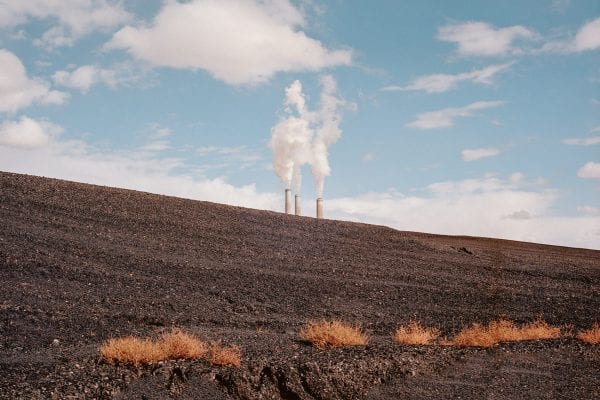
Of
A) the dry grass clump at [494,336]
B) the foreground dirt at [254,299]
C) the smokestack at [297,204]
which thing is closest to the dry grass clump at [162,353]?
the foreground dirt at [254,299]

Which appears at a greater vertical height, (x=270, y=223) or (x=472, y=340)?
(x=270, y=223)

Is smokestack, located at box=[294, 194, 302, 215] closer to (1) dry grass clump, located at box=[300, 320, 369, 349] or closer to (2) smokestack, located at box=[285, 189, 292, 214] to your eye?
(2) smokestack, located at box=[285, 189, 292, 214]

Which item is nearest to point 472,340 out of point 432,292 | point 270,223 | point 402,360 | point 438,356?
point 438,356

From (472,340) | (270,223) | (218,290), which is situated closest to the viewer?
(472,340)

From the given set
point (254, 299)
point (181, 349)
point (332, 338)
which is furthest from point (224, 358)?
point (254, 299)

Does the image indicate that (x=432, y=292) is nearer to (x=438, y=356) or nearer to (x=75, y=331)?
(x=438, y=356)

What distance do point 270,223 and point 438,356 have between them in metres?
20.2

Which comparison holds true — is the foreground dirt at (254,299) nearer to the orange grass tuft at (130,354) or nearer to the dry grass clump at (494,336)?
the orange grass tuft at (130,354)

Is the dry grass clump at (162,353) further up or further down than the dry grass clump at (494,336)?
further up

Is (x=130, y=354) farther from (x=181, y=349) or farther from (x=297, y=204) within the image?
(x=297, y=204)

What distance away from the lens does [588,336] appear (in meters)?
12.8

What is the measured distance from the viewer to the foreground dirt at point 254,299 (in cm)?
837

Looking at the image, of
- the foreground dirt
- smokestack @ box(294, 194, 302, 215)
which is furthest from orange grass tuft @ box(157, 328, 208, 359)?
smokestack @ box(294, 194, 302, 215)

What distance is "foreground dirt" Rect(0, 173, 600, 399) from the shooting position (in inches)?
329
